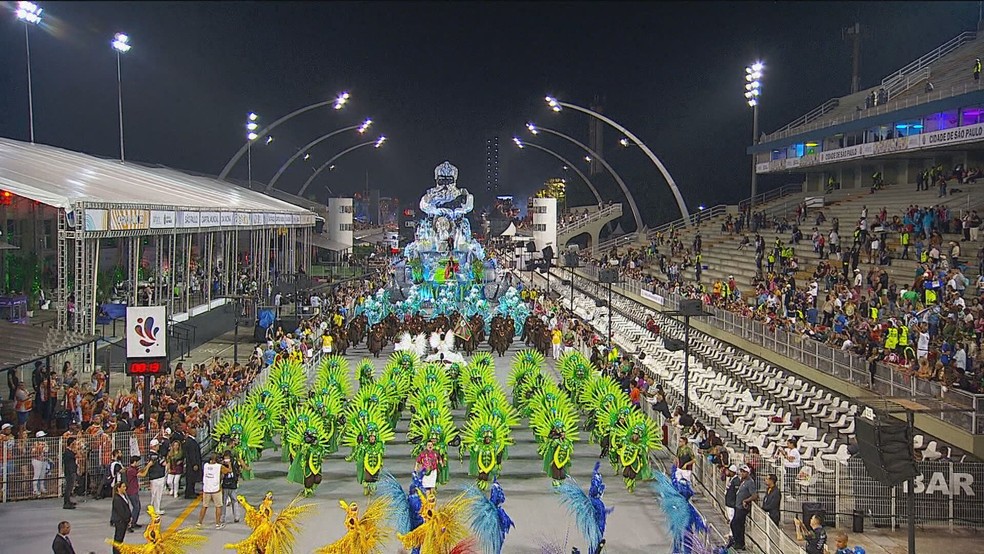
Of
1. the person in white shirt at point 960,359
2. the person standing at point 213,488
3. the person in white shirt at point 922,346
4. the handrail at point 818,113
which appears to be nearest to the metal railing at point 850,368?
the person in white shirt at point 960,359

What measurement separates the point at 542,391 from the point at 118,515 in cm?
870

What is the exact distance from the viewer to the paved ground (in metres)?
13.7

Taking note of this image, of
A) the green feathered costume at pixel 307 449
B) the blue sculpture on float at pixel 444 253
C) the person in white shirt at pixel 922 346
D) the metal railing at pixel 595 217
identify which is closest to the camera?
the green feathered costume at pixel 307 449

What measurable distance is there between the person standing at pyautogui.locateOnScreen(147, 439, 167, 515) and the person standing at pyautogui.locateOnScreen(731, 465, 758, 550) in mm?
7967

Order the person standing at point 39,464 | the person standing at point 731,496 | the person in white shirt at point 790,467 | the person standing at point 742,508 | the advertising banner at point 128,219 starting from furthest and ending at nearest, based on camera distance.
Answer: the advertising banner at point 128,219
the person standing at point 39,464
the person in white shirt at point 790,467
the person standing at point 731,496
the person standing at point 742,508

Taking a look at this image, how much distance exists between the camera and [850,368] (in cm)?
2088

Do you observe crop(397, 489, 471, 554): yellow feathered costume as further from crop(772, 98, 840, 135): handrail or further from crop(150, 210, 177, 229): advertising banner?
crop(772, 98, 840, 135): handrail

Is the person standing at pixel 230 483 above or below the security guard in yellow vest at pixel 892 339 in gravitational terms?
below

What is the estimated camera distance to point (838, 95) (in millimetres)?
66000

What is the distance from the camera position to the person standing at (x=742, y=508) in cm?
1332

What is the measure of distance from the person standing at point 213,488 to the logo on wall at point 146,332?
3278mm

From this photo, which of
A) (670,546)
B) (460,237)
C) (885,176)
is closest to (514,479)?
(670,546)

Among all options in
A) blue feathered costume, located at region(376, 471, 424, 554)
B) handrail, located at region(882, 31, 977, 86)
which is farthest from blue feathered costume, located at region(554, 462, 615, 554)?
handrail, located at region(882, 31, 977, 86)

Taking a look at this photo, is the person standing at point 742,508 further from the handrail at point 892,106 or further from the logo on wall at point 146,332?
the handrail at point 892,106
